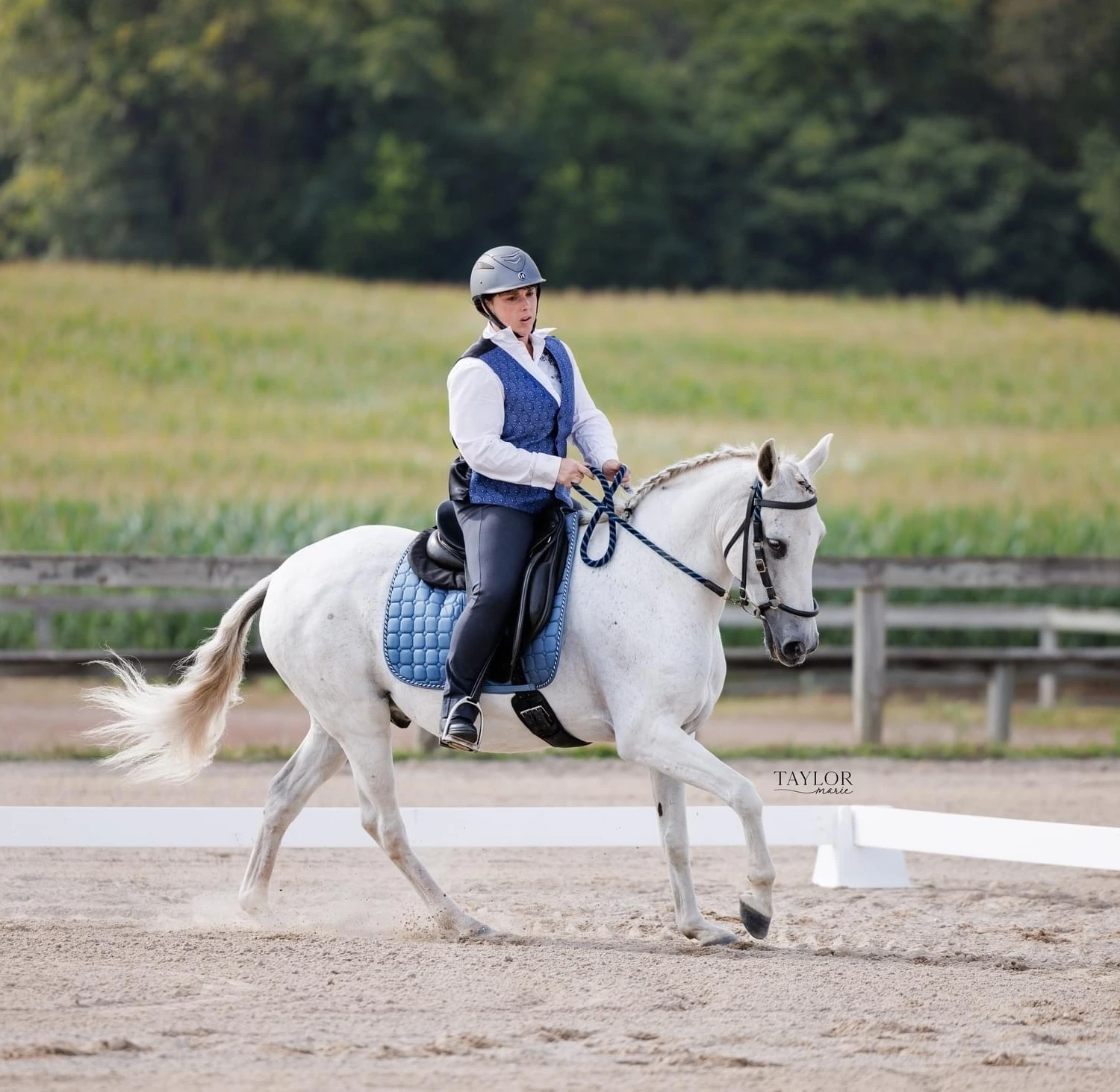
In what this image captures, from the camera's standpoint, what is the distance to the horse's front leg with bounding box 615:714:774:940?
5109 millimetres

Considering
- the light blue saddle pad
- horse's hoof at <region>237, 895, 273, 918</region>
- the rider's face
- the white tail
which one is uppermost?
the rider's face

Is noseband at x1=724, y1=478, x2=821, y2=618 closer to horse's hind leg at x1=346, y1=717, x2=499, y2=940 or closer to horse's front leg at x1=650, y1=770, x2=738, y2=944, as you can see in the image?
horse's front leg at x1=650, y1=770, x2=738, y2=944

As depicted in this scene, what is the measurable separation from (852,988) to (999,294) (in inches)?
1514

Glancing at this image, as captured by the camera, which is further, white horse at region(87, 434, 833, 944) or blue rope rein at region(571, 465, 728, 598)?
blue rope rein at region(571, 465, 728, 598)

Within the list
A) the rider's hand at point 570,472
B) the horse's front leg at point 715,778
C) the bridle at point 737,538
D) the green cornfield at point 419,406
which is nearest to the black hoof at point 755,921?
the horse's front leg at point 715,778

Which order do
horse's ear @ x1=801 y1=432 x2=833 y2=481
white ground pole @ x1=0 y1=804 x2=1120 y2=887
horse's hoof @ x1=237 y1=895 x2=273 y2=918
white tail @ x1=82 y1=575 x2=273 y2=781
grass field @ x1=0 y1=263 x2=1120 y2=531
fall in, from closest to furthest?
1. horse's ear @ x1=801 y1=432 x2=833 y2=481
2. horse's hoof @ x1=237 y1=895 x2=273 y2=918
3. white ground pole @ x1=0 y1=804 x2=1120 y2=887
4. white tail @ x1=82 y1=575 x2=273 y2=781
5. grass field @ x1=0 y1=263 x2=1120 y2=531

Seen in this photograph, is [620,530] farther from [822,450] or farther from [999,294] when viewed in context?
[999,294]

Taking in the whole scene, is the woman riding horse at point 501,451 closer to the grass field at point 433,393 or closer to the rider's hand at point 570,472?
the rider's hand at point 570,472

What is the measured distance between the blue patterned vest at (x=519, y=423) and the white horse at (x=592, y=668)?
301mm

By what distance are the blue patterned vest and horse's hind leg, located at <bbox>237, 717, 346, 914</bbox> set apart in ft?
3.86

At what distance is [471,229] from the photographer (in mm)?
42812

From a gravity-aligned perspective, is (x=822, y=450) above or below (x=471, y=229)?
below

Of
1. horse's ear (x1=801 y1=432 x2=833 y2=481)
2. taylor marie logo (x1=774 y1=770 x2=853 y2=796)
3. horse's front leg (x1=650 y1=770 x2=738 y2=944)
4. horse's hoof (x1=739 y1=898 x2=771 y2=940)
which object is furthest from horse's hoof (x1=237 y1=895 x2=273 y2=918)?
taylor marie logo (x1=774 y1=770 x2=853 y2=796)

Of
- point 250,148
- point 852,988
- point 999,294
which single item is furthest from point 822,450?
point 250,148
